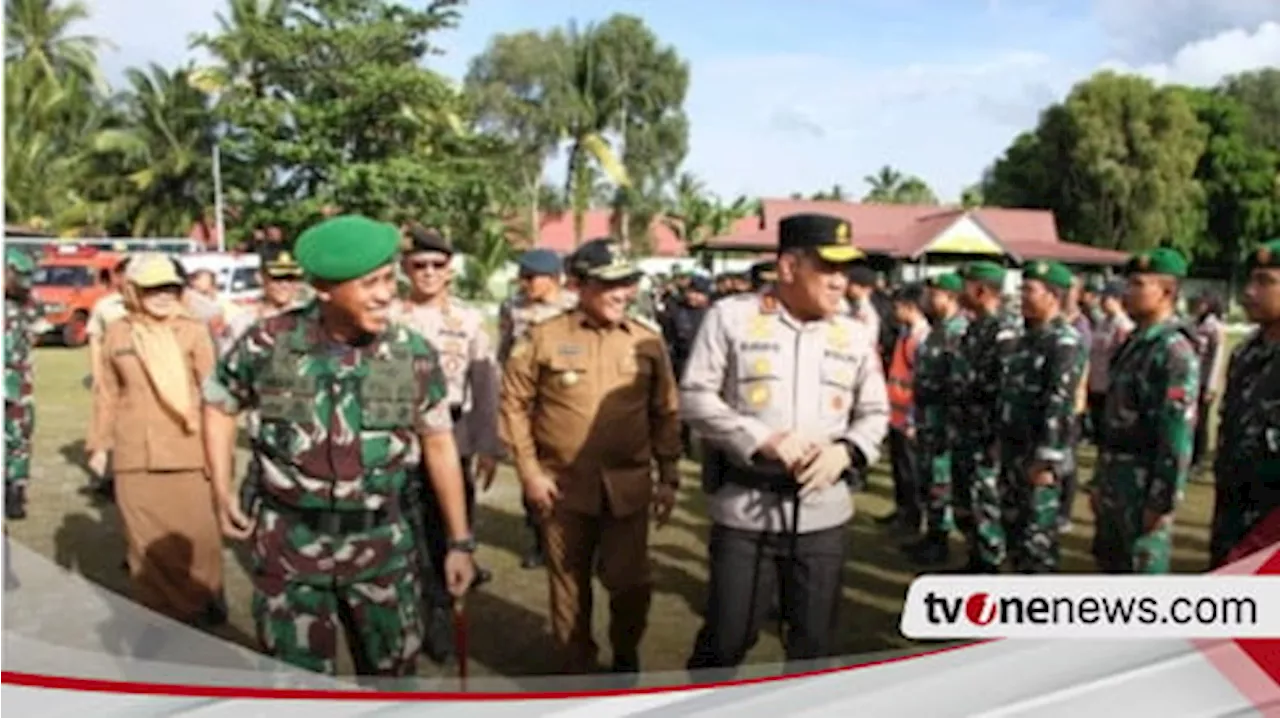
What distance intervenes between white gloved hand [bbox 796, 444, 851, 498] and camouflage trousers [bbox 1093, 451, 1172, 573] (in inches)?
39.8

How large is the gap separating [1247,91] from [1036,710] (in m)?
0.66

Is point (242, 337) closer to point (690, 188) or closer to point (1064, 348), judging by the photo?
point (690, 188)

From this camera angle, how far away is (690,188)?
123 centimetres

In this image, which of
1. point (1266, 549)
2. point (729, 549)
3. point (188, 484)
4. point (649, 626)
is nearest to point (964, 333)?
point (649, 626)

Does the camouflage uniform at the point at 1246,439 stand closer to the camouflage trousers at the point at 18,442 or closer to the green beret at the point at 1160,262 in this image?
the green beret at the point at 1160,262

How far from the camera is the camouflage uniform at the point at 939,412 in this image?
3.99 meters

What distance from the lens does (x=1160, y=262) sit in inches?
55.5

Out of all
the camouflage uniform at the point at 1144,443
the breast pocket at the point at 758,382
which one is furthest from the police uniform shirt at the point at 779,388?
the camouflage uniform at the point at 1144,443

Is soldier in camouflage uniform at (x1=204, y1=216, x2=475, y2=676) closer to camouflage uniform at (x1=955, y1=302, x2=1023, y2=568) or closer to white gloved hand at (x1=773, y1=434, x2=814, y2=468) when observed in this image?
white gloved hand at (x1=773, y1=434, x2=814, y2=468)

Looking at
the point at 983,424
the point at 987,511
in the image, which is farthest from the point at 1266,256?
the point at 983,424

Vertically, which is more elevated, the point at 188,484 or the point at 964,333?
the point at 964,333

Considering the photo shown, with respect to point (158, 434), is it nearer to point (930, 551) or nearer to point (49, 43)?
point (49, 43)

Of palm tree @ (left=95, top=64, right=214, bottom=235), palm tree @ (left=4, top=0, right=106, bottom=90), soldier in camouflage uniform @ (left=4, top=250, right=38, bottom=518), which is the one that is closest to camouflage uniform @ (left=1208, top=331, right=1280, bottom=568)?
palm tree @ (left=95, top=64, right=214, bottom=235)

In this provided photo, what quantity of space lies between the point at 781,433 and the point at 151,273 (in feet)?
5.79
